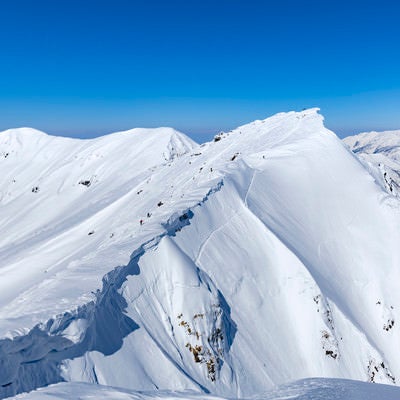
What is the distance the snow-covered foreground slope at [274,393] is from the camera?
24.0ft

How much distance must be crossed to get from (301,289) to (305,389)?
1470 centimetres

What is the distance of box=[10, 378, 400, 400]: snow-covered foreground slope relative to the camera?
24.0 ft

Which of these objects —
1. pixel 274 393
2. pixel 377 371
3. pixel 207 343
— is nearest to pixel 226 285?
pixel 207 343

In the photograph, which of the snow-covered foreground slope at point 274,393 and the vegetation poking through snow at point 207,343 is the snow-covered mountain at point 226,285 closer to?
the vegetation poking through snow at point 207,343

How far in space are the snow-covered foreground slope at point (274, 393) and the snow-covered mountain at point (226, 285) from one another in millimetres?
3980

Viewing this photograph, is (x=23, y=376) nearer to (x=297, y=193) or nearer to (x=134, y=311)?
(x=134, y=311)

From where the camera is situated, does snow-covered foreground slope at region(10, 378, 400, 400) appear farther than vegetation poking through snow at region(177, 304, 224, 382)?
No

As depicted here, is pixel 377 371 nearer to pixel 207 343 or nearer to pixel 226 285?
pixel 226 285

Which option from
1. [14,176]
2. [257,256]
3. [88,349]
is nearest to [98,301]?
[88,349]

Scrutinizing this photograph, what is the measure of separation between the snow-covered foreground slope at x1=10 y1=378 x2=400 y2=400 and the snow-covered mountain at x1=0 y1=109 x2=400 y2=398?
3980 mm

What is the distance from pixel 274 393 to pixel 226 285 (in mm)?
12131

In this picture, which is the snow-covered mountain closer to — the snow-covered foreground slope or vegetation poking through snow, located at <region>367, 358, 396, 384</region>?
vegetation poking through snow, located at <region>367, 358, 396, 384</region>

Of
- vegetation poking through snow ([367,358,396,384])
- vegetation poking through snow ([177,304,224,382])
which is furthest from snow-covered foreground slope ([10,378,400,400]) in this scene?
vegetation poking through snow ([367,358,396,384])

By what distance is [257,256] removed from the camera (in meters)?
23.5
